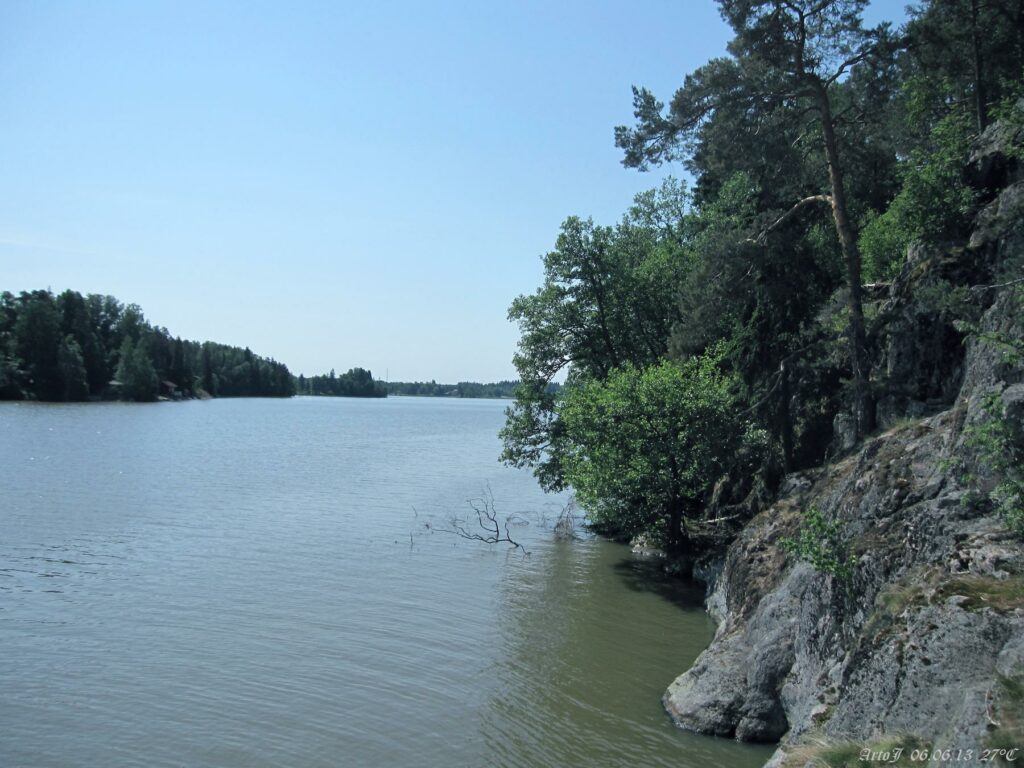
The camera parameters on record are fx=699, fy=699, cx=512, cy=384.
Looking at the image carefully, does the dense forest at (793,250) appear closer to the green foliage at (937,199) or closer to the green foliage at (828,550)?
the green foliage at (937,199)

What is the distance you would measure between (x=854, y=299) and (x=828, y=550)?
27.1 feet

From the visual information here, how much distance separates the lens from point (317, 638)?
15734mm

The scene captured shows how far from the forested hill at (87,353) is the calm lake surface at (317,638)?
77385mm

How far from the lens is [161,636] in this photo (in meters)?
15.5

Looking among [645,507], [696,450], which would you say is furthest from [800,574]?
[645,507]

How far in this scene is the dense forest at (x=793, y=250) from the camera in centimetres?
1684

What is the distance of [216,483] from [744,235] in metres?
28.4

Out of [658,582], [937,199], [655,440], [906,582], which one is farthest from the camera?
[658,582]

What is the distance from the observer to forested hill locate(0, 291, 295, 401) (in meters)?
97.1

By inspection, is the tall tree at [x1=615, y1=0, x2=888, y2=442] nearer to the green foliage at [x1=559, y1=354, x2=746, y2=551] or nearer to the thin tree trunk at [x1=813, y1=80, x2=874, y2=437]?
the thin tree trunk at [x1=813, y1=80, x2=874, y2=437]

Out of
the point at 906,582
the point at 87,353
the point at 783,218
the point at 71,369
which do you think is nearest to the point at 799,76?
the point at 783,218

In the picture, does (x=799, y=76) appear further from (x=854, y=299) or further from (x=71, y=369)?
(x=71, y=369)

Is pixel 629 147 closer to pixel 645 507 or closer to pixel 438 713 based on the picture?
pixel 645 507

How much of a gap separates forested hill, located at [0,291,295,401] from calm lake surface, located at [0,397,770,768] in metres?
77.4
